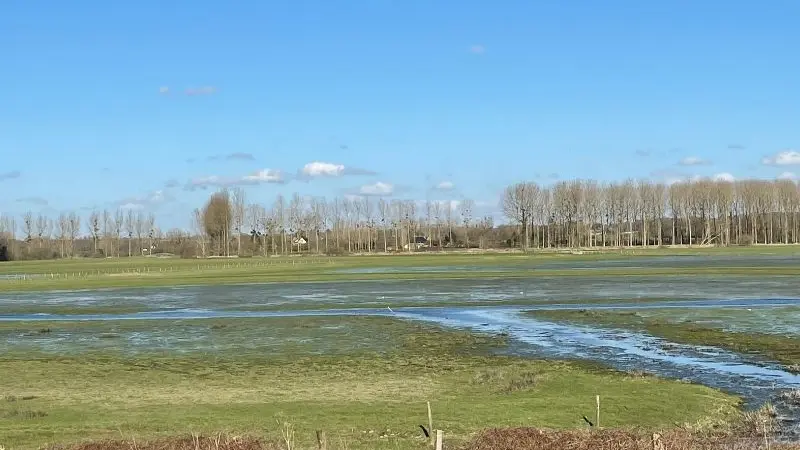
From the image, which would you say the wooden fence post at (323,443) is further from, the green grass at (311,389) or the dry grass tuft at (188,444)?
the green grass at (311,389)

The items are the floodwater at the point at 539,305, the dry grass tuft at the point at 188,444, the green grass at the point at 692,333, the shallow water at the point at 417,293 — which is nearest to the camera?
the dry grass tuft at the point at 188,444

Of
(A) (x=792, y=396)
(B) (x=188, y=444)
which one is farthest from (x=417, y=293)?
(B) (x=188, y=444)

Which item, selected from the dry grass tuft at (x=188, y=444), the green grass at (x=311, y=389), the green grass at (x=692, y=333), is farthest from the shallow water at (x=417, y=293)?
the dry grass tuft at (x=188, y=444)

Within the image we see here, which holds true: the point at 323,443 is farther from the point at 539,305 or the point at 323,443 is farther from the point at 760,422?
the point at 539,305

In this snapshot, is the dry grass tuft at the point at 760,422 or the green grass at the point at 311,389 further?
the green grass at the point at 311,389

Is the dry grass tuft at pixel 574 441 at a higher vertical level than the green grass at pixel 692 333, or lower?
higher

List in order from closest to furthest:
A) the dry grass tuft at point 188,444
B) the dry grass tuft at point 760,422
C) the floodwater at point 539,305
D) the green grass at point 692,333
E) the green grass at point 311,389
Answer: the dry grass tuft at point 188,444
the dry grass tuft at point 760,422
the green grass at point 311,389
the floodwater at point 539,305
the green grass at point 692,333

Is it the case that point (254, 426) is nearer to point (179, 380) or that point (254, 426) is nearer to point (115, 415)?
point (115, 415)

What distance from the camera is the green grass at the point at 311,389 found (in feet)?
62.4

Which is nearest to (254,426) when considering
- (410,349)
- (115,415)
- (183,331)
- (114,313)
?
(115,415)

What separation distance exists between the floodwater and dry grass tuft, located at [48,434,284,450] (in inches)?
485

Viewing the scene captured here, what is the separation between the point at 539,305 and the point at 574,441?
38.3 m

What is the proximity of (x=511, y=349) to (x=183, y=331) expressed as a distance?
57.2 ft

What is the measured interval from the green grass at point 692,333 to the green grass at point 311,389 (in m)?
7.34
